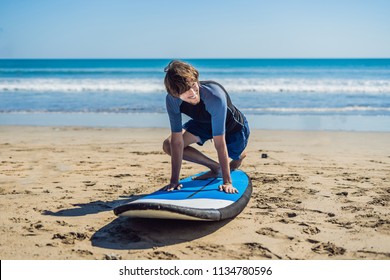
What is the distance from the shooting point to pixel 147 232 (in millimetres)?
3693

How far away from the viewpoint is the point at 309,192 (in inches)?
194

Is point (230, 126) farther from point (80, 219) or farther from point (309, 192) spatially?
point (80, 219)

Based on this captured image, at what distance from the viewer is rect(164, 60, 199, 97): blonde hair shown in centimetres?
373

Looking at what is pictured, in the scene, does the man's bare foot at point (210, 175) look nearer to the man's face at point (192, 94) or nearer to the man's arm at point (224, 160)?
the man's arm at point (224, 160)

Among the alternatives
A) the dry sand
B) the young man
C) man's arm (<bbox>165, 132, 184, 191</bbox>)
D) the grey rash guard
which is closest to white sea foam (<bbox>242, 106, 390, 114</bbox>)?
the dry sand

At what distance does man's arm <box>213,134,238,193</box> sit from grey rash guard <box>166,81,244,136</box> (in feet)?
0.22

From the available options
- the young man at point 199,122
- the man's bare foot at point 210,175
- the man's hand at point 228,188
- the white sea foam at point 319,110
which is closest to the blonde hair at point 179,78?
the young man at point 199,122

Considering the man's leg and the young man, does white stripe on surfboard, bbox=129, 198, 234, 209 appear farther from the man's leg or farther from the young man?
the man's leg

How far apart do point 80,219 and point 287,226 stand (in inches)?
71.3

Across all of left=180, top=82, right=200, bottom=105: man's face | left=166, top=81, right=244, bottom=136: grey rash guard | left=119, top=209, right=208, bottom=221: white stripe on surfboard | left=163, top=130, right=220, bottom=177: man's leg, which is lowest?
left=119, top=209, right=208, bottom=221: white stripe on surfboard

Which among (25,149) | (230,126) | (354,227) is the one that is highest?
(230,126)

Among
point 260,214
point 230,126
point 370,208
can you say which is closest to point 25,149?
point 230,126
